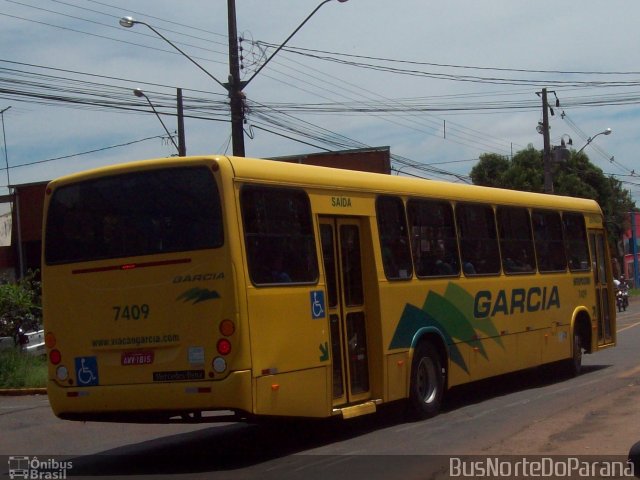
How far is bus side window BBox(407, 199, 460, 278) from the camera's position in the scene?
12680 mm

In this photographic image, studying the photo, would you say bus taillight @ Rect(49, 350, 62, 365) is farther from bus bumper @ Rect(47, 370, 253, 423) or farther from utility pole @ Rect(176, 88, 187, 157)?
utility pole @ Rect(176, 88, 187, 157)

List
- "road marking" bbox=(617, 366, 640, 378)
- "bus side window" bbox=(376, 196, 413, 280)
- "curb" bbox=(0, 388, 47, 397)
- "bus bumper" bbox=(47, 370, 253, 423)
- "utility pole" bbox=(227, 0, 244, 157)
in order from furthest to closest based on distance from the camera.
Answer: "utility pole" bbox=(227, 0, 244, 157) < "curb" bbox=(0, 388, 47, 397) < "road marking" bbox=(617, 366, 640, 378) < "bus side window" bbox=(376, 196, 413, 280) < "bus bumper" bbox=(47, 370, 253, 423)

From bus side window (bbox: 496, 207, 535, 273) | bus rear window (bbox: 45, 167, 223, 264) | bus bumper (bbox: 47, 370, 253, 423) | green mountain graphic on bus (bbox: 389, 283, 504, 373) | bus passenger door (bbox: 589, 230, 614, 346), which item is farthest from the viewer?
bus passenger door (bbox: 589, 230, 614, 346)

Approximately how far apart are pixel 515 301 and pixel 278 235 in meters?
5.99

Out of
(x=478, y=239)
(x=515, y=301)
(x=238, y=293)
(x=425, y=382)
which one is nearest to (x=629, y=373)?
(x=515, y=301)

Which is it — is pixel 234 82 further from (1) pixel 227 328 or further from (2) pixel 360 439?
(1) pixel 227 328

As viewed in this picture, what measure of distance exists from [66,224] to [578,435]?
584 cm

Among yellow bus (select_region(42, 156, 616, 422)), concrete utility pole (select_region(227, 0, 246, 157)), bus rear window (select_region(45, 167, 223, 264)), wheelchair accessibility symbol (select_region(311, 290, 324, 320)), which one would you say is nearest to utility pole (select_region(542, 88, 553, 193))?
concrete utility pole (select_region(227, 0, 246, 157))

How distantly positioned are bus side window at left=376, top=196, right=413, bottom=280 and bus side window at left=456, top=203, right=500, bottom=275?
59.4 inches

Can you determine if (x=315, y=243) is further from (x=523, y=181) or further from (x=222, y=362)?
(x=523, y=181)

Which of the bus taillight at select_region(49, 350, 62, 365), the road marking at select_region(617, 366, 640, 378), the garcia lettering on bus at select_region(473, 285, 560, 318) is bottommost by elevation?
the road marking at select_region(617, 366, 640, 378)

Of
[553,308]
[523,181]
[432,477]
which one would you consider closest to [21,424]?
[432,477]

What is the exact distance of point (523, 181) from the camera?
50875 mm

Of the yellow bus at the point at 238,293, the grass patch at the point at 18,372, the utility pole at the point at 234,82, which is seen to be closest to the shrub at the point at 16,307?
the grass patch at the point at 18,372
